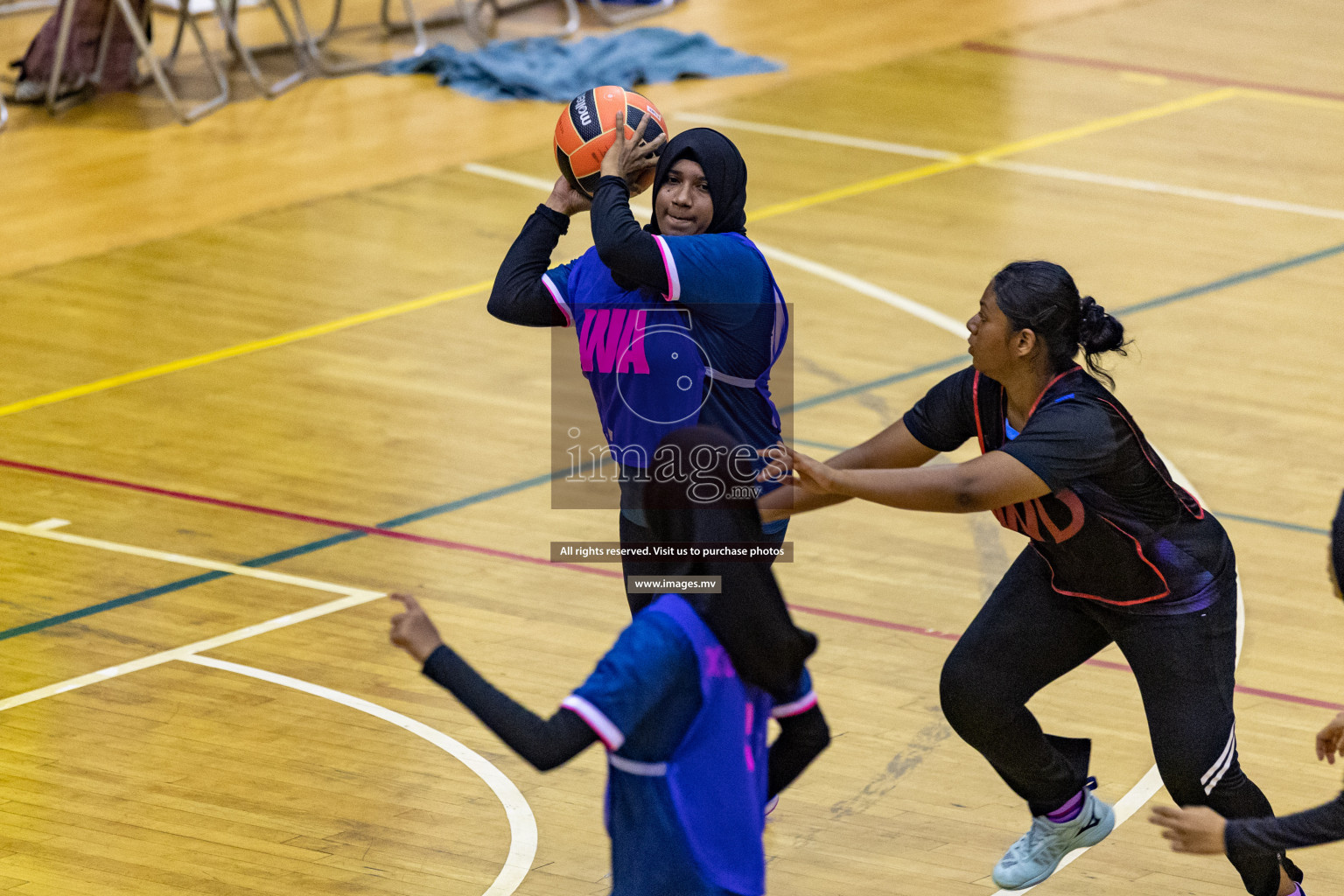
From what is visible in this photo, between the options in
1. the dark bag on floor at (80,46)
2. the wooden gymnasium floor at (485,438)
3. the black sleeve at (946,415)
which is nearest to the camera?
the black sleeve at (946,415)

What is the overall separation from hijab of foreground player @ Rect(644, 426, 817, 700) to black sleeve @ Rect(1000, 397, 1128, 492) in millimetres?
951

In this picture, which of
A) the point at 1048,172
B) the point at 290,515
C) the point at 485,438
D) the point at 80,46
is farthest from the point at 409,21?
the point at 290,515

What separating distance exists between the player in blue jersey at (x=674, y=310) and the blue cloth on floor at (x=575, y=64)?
32.5 feet

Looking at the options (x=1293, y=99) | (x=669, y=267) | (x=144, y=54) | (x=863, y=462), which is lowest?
(x=1293, y=99)

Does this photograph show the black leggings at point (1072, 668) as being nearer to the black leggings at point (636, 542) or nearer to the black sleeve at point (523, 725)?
the black leggings at point (636, 542)

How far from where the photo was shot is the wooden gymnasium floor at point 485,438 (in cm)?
554

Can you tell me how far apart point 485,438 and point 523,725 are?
17.4 feet

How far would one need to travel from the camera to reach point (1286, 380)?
925 centimetres

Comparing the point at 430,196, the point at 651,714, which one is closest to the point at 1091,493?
the point at 651,714

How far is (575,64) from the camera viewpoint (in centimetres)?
1472

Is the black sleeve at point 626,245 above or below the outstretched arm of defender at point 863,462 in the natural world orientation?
above

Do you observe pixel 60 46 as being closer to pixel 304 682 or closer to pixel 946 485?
pixel 304 682

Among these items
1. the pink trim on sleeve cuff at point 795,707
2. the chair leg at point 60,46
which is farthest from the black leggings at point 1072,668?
the chair leg at point 60,46

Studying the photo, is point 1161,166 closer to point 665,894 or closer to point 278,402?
point 278,402
